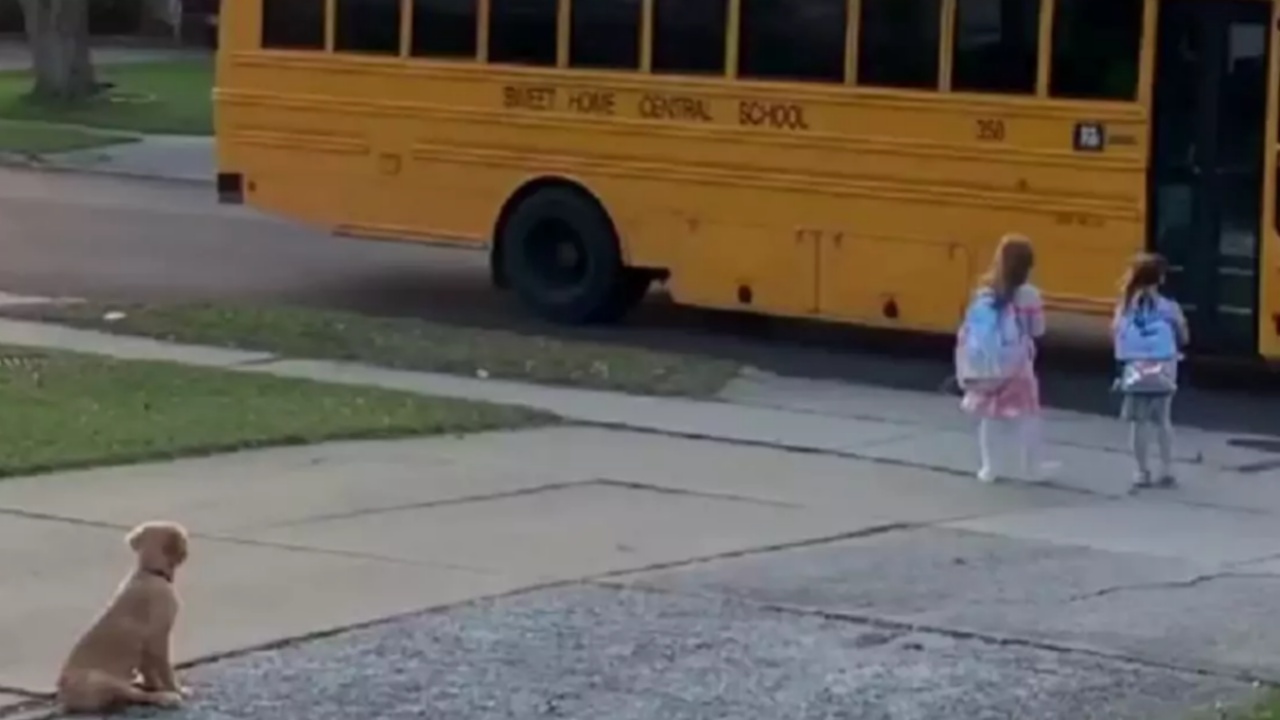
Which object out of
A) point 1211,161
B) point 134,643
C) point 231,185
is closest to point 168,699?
point 134,643

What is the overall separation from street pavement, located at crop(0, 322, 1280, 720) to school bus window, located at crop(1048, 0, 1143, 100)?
2.31m

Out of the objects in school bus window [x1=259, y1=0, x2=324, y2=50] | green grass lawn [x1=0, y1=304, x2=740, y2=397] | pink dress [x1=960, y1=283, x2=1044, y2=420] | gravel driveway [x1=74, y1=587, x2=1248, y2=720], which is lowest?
green grass lawn [x1=0, y1=304, x2=740, y2=397]

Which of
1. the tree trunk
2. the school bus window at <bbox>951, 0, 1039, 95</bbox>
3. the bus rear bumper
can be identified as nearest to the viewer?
the school bus window at <bbox>951, 0, 1039, 95</bbox>

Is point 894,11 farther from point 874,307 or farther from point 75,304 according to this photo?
point 75,304

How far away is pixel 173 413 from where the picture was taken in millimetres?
14617

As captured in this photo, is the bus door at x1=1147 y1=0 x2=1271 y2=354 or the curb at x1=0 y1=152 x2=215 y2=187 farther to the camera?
the curb at x1=0 y1=152 x2=215 y2=187

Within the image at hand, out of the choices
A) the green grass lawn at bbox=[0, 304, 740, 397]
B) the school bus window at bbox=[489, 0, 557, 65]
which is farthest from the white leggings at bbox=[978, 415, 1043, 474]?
the school bus window at bbox=[489, 0, 557, 65]

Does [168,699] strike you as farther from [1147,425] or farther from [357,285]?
[357,285]

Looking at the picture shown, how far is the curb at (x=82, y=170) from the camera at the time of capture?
3061 cm

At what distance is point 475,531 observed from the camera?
39.4 feet

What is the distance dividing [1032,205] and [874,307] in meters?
1.21

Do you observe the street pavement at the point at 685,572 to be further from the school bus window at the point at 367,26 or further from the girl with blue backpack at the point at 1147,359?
the school bus window at the point at 367,26

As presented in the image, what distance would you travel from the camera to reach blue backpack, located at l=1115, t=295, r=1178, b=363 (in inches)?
550

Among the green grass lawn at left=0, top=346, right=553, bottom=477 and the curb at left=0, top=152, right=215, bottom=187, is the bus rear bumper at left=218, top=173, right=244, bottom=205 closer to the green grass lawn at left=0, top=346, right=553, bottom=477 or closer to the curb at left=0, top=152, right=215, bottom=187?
the green grass lawn at left=0, top=346, right=553, bottom=477
